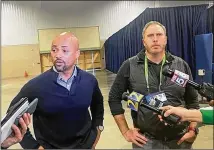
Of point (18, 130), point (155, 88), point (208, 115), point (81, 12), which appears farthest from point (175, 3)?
point (18, 130)

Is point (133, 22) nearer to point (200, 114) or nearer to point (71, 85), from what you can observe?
point (71, 85)

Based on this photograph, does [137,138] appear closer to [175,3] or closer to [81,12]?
[81,12]

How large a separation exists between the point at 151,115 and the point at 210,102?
0.59 metres

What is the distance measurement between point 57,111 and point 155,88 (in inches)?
18.1

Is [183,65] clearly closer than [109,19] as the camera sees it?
Yes

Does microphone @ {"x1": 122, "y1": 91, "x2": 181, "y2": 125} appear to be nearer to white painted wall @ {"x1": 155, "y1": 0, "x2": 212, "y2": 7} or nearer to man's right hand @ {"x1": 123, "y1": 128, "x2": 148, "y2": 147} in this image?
man's right hand @ {"x1": 123, "y1": 128, "x2": 148, "y2": 147}

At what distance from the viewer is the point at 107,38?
3.47m

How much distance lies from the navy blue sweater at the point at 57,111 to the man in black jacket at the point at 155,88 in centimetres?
23

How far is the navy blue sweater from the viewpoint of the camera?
1.08m

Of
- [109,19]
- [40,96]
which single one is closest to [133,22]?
[109,19]

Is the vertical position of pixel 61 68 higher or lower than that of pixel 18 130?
higher

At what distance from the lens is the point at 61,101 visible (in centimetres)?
109

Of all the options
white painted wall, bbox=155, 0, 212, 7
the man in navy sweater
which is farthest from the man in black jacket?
white painted wall, bbox=155, 0, 212, 7

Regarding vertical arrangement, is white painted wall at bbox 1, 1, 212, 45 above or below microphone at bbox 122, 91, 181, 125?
above
